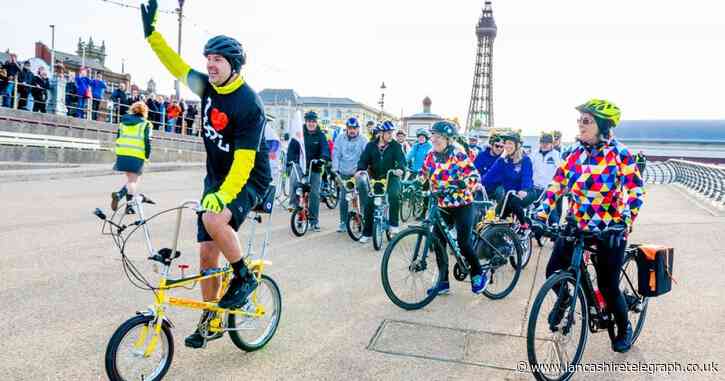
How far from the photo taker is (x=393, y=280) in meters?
5.33

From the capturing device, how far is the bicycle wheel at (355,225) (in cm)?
898

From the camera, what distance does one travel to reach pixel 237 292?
3.59 m

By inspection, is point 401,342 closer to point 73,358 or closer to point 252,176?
point 252,176

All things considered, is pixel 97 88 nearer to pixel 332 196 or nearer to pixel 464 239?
pixel 332 196

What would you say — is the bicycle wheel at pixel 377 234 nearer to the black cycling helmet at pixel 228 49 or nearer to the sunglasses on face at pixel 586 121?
the sunglasses on face at pixel 586 121

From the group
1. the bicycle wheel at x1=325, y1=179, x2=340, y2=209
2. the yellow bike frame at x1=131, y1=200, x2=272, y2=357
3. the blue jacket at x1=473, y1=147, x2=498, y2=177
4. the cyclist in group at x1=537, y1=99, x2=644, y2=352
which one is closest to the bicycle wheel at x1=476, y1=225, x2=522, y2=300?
the cyclist in group at x1=537, y1=99, x2=644, y2=352

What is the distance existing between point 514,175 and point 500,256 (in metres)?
2.35

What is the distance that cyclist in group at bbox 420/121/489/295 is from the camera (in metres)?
5.59

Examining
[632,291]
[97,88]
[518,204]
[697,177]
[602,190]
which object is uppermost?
[97,88]

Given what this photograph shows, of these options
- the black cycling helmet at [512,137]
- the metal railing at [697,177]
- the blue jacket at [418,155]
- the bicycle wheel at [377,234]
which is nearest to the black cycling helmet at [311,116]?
the bicycle wheel at [377,234]


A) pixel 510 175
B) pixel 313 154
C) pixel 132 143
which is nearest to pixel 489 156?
pixel 510 175

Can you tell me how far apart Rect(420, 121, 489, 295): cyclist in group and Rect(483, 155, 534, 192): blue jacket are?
8.34 ft

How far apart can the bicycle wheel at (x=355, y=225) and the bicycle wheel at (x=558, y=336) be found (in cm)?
525

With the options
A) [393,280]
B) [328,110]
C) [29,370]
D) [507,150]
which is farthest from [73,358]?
[328,110]
